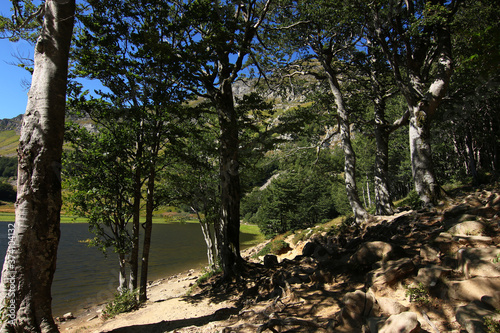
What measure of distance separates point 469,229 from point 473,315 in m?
2.63

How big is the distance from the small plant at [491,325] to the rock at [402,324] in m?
0.61

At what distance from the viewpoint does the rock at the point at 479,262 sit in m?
3.27

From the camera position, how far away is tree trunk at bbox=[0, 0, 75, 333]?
12.3 feet

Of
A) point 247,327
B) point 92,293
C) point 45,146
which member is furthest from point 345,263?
point 92,293

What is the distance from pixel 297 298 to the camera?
5.02 metres

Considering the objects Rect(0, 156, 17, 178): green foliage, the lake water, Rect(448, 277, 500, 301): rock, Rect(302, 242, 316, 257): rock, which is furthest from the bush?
Rect(0, 156, 17, 178): green foliage

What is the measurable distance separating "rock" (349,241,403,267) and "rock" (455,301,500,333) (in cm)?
192

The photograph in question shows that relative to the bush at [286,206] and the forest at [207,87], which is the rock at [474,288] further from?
the bush at [286,206]

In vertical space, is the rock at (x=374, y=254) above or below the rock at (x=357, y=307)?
above

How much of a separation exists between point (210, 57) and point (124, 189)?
18.2ft

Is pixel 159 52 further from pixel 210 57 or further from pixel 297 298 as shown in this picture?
pixel 297 298

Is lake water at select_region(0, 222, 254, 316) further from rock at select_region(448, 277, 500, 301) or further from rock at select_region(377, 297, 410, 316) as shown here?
rock at select_region(448, 277, 500, 301)

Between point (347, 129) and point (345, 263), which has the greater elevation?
point (347, 129)

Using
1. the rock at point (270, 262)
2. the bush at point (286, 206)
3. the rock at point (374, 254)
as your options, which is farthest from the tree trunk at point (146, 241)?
the bush at point (286, 206)
